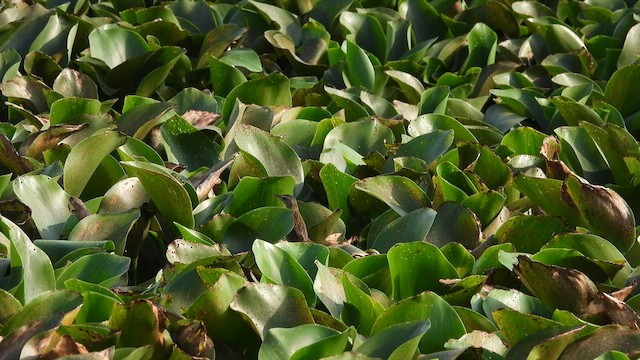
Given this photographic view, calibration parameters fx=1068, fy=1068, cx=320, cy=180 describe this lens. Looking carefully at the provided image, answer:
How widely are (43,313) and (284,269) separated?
43cm

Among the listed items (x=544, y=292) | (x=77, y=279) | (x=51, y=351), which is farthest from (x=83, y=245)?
(x=544, y=292)

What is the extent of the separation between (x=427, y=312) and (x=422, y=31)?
6.15ft

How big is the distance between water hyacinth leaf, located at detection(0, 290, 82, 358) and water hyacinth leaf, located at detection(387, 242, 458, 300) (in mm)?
554

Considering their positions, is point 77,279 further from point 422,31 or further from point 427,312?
point 422,31

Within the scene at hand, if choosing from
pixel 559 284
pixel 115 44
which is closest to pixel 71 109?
pixel 115 44

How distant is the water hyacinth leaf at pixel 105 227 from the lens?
2.01m

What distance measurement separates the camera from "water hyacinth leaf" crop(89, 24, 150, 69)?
2939mm

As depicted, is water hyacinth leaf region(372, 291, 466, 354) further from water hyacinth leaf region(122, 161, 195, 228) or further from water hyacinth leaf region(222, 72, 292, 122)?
water hyacinth leaf region(222, 72, 292, 122)

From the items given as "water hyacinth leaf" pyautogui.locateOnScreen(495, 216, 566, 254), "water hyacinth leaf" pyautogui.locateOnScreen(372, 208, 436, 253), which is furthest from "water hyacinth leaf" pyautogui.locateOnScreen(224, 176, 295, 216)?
"water hyacinth leaf" pyautogui.locateOnScreen(495, 216, 566, 254)

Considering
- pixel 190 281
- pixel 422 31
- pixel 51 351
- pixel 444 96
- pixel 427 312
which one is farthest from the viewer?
pixel 422 31

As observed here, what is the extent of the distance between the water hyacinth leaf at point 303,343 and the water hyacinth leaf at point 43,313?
308 mm

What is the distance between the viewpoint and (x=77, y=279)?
180cm

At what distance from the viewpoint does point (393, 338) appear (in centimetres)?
161

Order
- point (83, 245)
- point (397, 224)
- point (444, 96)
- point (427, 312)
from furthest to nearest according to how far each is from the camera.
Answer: point (444, 96) < point (397, 224) < point (83, 245) < point (427, 312)
